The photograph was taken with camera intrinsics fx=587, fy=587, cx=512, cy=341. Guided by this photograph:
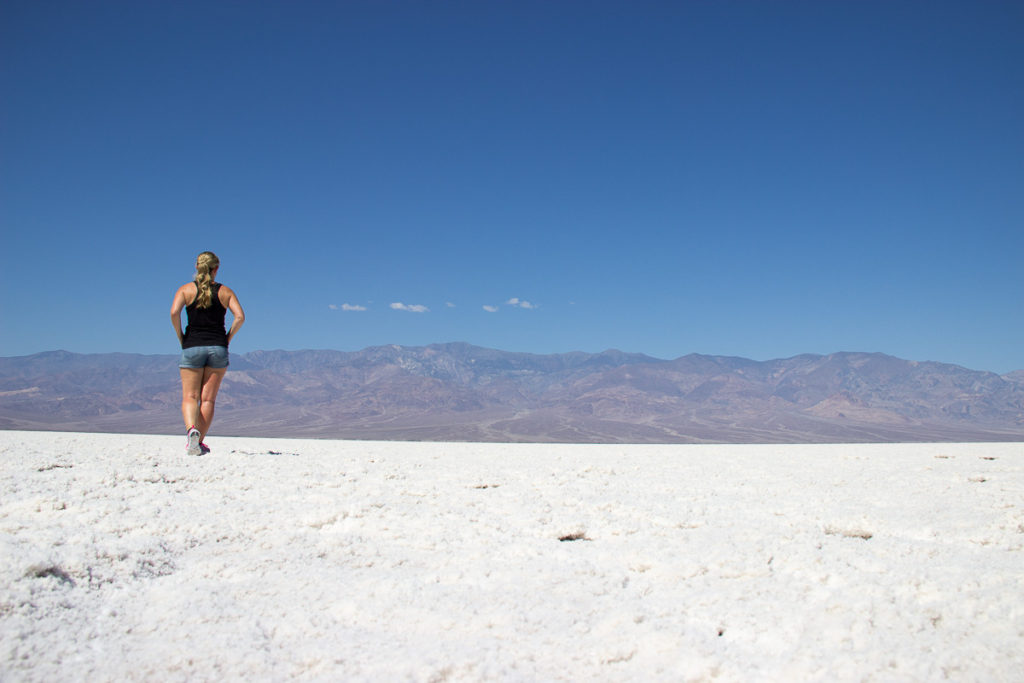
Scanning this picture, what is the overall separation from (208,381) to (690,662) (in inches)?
209

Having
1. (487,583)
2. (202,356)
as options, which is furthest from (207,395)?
(487,583)

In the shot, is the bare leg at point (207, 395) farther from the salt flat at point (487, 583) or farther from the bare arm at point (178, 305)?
the salt flat at point (487, 583)

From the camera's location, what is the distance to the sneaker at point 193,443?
18.0 feet

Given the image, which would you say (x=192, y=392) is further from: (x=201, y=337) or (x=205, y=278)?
(x=205, y=278)

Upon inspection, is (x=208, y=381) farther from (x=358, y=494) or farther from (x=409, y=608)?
(x=409, y=608)

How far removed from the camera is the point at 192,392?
5703 mm

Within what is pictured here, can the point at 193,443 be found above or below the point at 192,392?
below

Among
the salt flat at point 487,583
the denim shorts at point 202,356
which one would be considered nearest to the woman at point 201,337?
the denim shorts at point 202,356

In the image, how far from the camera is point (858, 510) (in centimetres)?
385

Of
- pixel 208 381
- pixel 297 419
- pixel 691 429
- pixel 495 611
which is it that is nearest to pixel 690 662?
pixel 495 611

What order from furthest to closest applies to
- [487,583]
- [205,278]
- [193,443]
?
[205,278], [193,443], [487,583]

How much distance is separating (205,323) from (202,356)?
0.31 metres

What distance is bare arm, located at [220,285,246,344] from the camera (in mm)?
5680

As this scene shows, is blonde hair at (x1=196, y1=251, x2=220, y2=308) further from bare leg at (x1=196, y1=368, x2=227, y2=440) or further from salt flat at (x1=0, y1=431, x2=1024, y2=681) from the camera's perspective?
salt flat at (x1=0, y1=431, x2=1024, y2=681)
